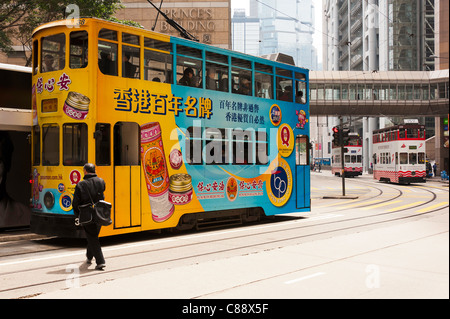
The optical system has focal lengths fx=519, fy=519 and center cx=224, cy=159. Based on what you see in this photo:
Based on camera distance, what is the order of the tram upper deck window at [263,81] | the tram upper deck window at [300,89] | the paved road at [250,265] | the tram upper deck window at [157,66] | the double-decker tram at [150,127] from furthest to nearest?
the tram upper deck window at [300,89] → the tram upper deck window at [263,81] → the tram upper deck window at [157,66] → the double-decker tram at [150,127] → the paved road at [250,265]

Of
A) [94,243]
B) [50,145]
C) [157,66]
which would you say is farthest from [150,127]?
[94,243]

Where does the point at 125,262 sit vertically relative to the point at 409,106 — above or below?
below

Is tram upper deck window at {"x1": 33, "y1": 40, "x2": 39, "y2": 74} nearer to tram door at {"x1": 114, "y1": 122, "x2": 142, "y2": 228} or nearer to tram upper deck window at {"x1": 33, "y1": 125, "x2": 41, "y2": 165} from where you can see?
tram upper deck window at {"x1": 33, "y1": 125, "x2": 41, "y2": 165}

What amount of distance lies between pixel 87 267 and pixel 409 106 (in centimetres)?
4762

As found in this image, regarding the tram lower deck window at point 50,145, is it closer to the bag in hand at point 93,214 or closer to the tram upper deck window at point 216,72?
the bag in hand at point 93,214

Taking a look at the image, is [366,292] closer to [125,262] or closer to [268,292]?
[268,292]

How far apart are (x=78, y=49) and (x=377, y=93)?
46057mm

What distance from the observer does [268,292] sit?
6.09 m

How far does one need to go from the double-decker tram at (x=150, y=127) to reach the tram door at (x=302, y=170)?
3.32 feet

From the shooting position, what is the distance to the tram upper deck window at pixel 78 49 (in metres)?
9.83

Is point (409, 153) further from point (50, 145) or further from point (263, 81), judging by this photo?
point (50, 145)

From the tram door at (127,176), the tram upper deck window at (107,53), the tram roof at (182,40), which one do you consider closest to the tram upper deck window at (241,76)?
the tram roof at (182,40)
